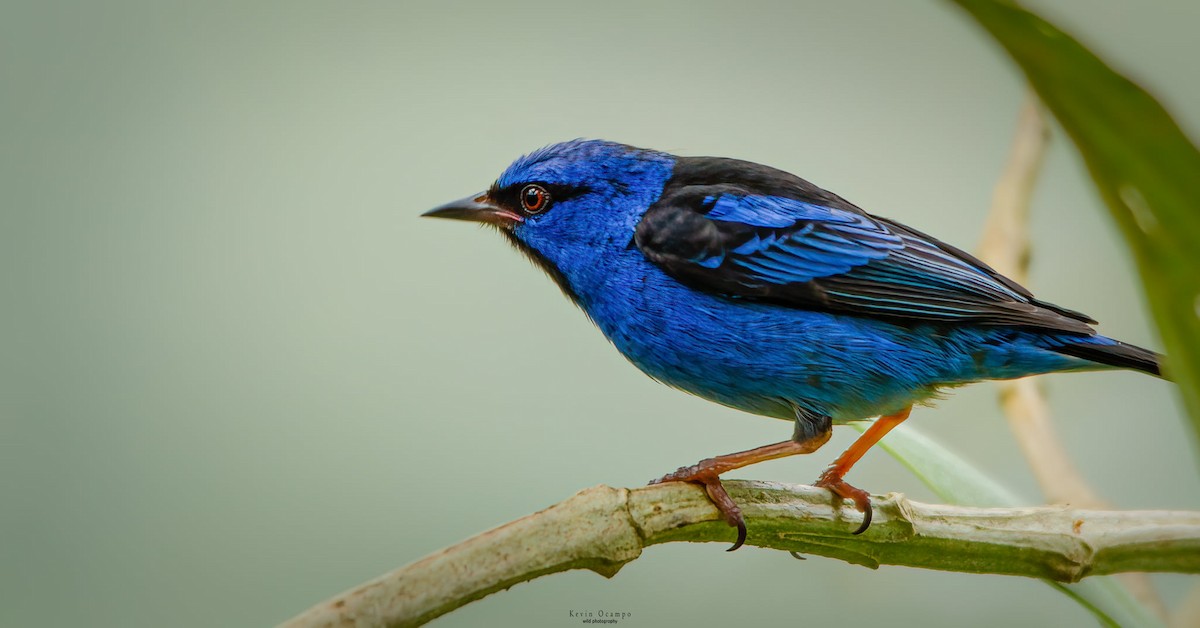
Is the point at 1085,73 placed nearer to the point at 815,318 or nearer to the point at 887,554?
the point at 887,554

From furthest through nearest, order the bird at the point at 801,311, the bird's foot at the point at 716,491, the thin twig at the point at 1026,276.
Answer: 1. the thin twig at the point at 1026,276
2. the bird at the point at 801,311
3. the bird's foot at the point at 716,491

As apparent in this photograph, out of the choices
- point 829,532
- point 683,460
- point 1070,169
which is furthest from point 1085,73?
point 1070,169

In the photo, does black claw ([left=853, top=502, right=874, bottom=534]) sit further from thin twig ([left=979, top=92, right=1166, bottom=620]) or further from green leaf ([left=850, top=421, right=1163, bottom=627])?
thin twig ([left=979, top=92, right=1166, bottom=620])

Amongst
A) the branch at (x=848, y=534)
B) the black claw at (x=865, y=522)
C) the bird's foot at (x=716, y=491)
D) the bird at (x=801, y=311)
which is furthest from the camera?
the bird at (x=801, y=311)

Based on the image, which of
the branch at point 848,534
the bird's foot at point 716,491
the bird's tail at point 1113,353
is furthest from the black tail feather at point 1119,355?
the bird's foot at point 716,491

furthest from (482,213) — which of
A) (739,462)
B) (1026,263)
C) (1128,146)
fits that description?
(1128,146)

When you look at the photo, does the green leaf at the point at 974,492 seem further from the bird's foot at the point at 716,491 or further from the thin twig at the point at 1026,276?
the thin twig at the point at 1026,276
